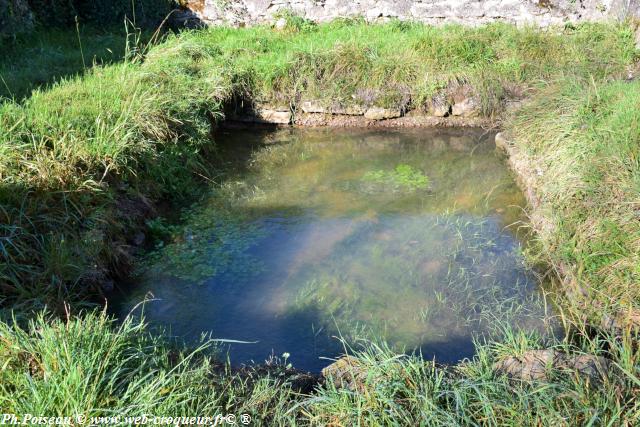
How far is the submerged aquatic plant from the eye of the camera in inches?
219

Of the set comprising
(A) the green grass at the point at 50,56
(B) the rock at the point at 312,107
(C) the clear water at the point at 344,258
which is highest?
(A) the green grass at the point at 50,56

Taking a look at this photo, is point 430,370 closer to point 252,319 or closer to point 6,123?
point 252,319

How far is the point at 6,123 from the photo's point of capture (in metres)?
4.31

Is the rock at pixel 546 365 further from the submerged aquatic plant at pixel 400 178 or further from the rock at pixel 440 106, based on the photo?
the rock at pixel 440 106

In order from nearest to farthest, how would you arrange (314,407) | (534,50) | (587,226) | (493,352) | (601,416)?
1. (601,416)
2. (314,407)
3. (493,352)
4. (587,226)
5. (534,50)

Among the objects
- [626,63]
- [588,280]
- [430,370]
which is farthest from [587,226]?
[626,63]

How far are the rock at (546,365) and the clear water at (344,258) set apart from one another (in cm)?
62

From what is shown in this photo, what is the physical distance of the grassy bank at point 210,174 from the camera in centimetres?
242

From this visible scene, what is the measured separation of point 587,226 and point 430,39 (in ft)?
12.8

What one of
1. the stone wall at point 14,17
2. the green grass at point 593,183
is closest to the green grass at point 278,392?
the green grass at point 593,183

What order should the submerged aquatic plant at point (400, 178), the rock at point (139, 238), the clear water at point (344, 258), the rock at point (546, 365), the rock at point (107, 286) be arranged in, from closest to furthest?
the rock at point (546, 365)
the clear water at point (344, 258)
the rock at point (107, 286)
the rock at point (139, 238)
the submerged aquatic plant at point (400, 178)

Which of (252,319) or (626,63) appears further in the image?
(626,63)

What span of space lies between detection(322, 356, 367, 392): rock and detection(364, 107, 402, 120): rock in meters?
4.27

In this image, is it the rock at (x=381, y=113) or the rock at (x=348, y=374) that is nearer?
the rock at (x=348, y=374)
